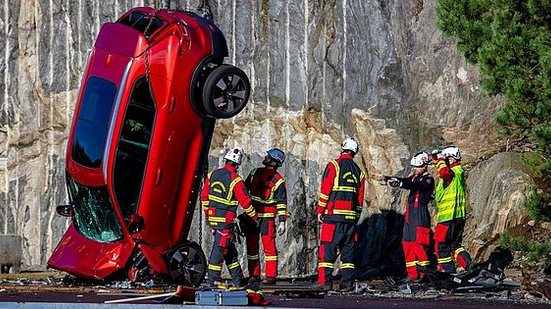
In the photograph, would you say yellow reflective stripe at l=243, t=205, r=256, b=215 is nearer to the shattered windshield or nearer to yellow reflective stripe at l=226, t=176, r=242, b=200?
yellow reflective stripe at l=226, t=176, r=242, b=200

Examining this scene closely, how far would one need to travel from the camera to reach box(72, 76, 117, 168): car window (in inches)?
645

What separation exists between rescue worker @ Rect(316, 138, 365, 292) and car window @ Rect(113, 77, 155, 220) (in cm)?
247

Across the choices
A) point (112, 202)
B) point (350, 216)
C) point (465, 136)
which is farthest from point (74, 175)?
point (465, 136)

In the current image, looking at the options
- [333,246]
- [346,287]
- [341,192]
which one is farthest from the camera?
[341,192]

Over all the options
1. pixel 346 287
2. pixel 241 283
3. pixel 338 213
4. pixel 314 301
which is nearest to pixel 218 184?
pixel 241 283

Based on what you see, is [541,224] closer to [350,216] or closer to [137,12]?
[350,216]

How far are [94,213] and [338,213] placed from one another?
3.07 m

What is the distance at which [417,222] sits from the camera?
59.3 feet

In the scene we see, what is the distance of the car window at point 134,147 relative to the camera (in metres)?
16.4

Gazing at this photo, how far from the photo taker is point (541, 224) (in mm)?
18984

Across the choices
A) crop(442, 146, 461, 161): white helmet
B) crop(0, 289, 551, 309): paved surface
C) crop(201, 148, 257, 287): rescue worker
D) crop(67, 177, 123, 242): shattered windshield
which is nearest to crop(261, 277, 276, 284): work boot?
crop(201, 148, 257, 287): rescue worker

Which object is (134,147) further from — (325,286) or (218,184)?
(325,286)

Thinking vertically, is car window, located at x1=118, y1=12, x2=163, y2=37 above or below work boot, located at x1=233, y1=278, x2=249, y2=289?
above

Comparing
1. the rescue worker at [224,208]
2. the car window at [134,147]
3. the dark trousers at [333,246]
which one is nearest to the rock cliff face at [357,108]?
the dark trousers at [333,246]
